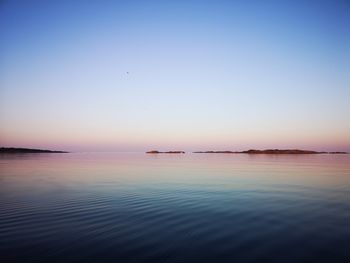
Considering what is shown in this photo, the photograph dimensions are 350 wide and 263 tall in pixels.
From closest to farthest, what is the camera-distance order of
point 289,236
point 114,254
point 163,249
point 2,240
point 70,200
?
point 114,254 → point 163,249 → point 2,240 → point 289,236 → point 70,200

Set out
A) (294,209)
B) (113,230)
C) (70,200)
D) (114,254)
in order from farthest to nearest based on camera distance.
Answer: (70,200), (294,209), (113,230), (114,254)

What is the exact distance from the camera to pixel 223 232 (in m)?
10.6

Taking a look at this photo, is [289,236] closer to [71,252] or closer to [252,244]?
[252,244]

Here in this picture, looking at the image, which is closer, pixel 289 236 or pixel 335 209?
pixel 289 236

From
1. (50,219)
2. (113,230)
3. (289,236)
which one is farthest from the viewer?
(50,219)

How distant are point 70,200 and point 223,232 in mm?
10949

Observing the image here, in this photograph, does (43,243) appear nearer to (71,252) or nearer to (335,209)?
(71,252)

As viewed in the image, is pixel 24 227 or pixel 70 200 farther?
pixel 70 200

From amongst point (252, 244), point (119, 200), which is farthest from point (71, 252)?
point (119, 200)

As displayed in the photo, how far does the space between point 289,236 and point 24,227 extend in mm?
10158

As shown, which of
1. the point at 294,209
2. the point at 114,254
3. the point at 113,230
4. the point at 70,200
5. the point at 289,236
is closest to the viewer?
the point at 114,254

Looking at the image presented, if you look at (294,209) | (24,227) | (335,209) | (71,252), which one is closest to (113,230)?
(71,252)

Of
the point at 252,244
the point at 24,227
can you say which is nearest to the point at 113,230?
the point at 24,227

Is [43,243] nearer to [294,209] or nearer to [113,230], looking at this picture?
[113,230]
